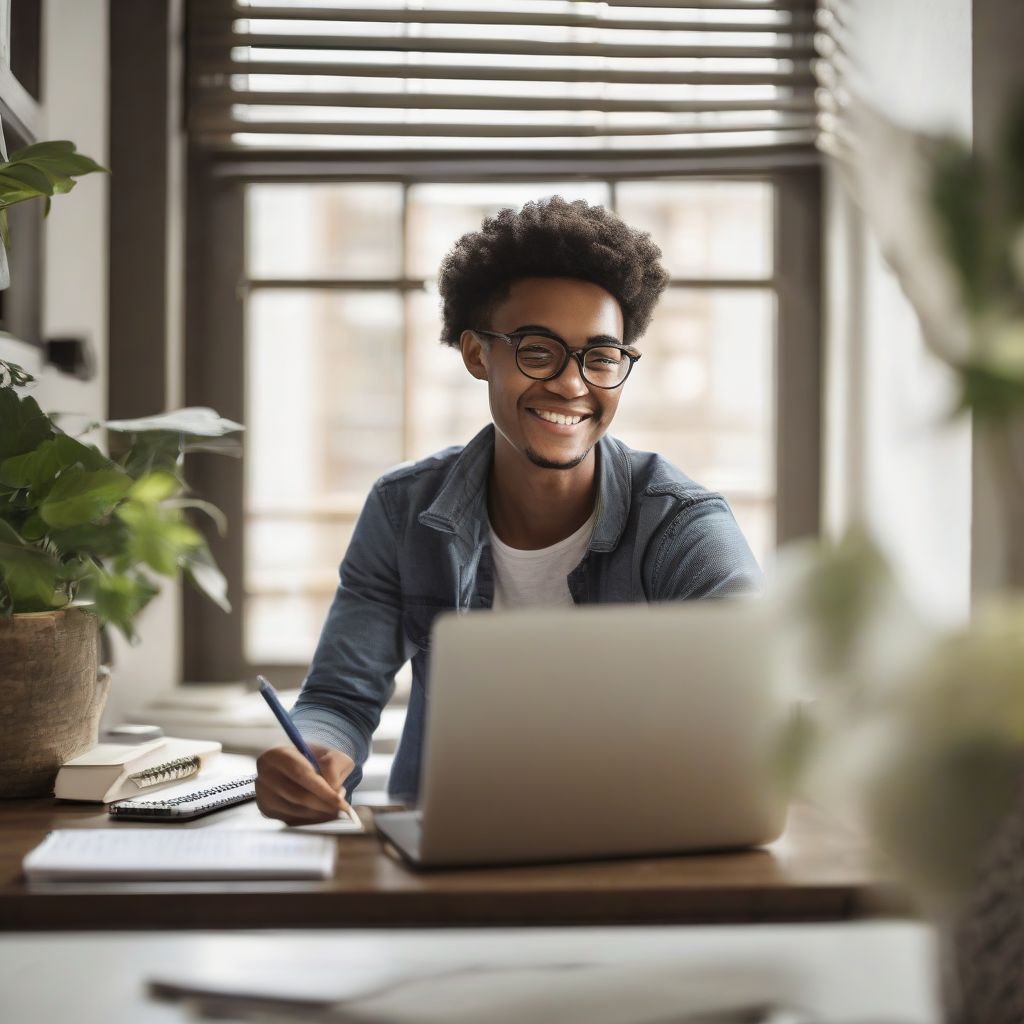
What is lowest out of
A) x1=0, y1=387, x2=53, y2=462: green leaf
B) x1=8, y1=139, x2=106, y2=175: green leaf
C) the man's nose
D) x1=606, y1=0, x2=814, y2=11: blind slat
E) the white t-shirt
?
the white t-shirt

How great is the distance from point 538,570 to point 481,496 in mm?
151

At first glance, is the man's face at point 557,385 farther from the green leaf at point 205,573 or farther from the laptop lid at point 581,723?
the laptop lid at point 581,723

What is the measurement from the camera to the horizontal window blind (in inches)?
90.7

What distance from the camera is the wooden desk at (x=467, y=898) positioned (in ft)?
2.51

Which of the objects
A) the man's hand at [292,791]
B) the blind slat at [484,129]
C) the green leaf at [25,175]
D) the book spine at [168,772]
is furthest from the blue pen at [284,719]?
the blind slat at [484,129]

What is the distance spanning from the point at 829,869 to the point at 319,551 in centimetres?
175

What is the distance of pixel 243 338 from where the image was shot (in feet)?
7.96

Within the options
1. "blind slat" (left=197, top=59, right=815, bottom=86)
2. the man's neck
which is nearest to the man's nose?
the man's neck

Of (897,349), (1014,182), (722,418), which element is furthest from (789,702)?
(722,418)

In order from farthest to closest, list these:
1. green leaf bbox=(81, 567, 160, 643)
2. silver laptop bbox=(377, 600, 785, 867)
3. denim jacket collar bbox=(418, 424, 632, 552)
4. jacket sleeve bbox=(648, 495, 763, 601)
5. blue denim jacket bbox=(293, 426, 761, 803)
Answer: denim jacket collar bbox=(418, 424, 632, 552)
blue denim jacket bbox=(293, 426, 761, 803)
jacket sleeve bbox=(648, 495, 763, 601)
green leaf bbox=(81, 567, 160, 643)
silver laptop bbox=(377, 600, 785, 867)

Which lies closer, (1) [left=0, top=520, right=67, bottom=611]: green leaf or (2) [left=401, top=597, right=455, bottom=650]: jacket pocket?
(1) [left=0, top=520, right=67, bottom=611]: green leaf

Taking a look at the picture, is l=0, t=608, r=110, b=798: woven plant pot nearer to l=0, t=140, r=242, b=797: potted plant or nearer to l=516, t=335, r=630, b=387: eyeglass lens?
l=0, t=140, r=242, b=797: potted plant

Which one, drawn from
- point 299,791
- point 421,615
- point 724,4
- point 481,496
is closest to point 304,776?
point 299,791

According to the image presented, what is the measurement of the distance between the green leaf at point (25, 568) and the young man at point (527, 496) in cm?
51
